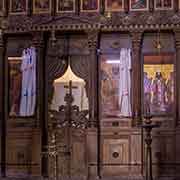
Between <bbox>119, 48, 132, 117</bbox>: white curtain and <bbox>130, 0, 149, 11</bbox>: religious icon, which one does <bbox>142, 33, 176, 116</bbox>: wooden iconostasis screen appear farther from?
<bbox>130, 0, 149, 11</bbox>: religious icon

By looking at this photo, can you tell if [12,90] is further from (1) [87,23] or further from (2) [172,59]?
(2) [172,59]

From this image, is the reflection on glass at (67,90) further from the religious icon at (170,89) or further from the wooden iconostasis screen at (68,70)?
the religious icon at (170,89)

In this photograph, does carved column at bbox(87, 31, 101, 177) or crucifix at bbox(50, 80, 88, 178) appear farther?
crucifix at bbox(50, 80, 88, 178)

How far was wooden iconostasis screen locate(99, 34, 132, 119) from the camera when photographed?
17.9m

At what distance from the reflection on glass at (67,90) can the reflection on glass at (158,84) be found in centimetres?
175

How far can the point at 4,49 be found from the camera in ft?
60.4

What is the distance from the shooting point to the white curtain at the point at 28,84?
59.6 feet

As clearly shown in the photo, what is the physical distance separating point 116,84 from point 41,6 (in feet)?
9.87

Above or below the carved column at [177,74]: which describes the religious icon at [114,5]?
above

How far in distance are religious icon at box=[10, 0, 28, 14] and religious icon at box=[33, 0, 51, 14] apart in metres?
0.25

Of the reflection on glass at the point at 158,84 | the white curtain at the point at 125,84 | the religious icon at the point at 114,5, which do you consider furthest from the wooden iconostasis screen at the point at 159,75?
the religious icon at the point at 114,5

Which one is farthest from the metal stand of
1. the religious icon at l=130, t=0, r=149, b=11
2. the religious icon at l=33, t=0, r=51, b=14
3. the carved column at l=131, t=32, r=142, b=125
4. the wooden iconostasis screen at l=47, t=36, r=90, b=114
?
the religious icon at l=33, t=0, r=51, b=14

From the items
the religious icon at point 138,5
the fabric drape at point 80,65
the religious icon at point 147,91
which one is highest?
the religious icon at point 138,5

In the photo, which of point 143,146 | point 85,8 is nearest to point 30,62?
point 85,8
